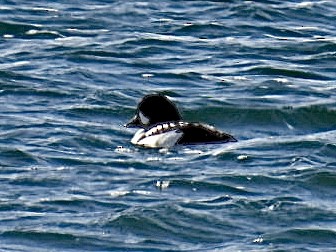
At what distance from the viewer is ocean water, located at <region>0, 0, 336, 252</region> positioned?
14.2 meters

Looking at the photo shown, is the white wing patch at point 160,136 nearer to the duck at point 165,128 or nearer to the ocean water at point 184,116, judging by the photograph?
the duck at point 165,128

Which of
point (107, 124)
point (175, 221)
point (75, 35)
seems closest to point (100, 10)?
point (75, 35)

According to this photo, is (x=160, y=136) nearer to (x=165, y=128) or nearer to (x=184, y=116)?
(x=165, y=128)

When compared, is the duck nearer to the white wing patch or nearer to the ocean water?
the white wing patch

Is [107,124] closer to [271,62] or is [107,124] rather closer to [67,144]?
[67,144]

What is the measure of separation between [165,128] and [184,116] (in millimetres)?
1439

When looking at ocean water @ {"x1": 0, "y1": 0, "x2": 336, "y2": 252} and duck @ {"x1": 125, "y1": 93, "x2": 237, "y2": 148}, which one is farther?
duck @ {"x1": 125, "y1": 93, "x2": 237, "y2": 148}

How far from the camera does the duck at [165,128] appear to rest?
17078 millimetres

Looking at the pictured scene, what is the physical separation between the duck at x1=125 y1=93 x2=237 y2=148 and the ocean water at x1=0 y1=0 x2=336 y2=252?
13 centimetres

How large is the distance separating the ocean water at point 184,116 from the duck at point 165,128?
0.13m

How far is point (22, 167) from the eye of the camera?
16.1 metres

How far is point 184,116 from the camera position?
1883 centimetres

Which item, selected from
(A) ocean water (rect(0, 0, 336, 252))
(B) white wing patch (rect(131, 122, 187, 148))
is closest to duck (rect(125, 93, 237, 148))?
(B) white wing patch (rect(131, 122, 187, 148))

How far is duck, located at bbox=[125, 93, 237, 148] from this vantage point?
17.1m
